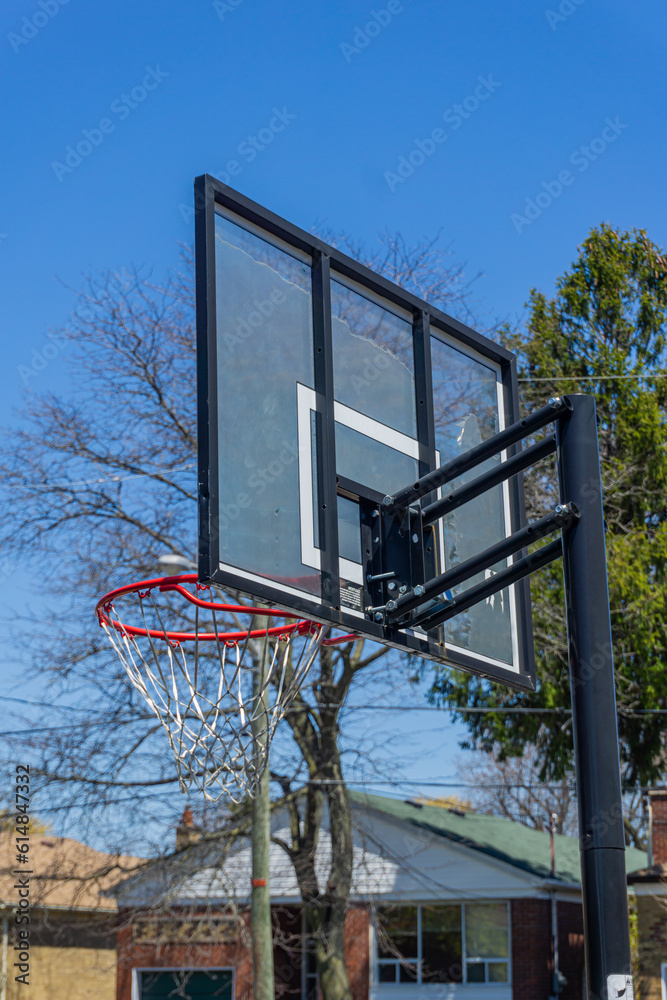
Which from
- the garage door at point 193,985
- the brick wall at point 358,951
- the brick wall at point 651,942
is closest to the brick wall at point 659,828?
the brick wall at point 651,942

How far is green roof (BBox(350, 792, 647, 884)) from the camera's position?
2636 cm

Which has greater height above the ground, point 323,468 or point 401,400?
point 401,400

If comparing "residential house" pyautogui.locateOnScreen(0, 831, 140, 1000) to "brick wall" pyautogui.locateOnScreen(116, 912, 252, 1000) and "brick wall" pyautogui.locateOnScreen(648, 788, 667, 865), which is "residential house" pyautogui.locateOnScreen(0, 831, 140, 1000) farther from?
"brick wall" pyautogui.locateOnScreen(648, 788, 667, 865)

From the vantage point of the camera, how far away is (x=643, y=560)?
2280 cm

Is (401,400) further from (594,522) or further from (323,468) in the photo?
(594,522)

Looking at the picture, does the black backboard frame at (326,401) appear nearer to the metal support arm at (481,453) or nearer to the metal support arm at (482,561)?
the metal support arm at (482,561)

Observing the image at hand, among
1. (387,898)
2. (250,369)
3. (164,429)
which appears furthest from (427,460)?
(387,898)

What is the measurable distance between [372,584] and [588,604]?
1.09 metres

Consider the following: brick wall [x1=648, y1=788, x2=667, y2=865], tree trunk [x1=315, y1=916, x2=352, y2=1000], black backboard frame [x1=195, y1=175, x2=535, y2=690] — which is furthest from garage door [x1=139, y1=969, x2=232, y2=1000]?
black backboard frame [x1=195, y1=175, x2=535, y2=690]

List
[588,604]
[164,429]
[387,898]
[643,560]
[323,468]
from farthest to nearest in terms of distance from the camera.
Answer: [387,898]
[643,560]
[164,429]
[323,468]
[588,604]

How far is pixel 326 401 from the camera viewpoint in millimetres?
5660

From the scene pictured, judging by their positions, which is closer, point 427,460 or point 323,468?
point 323,468

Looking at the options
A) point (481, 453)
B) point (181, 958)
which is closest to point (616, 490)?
point (181, 958)

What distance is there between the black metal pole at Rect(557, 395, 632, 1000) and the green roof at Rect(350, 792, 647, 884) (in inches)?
859
